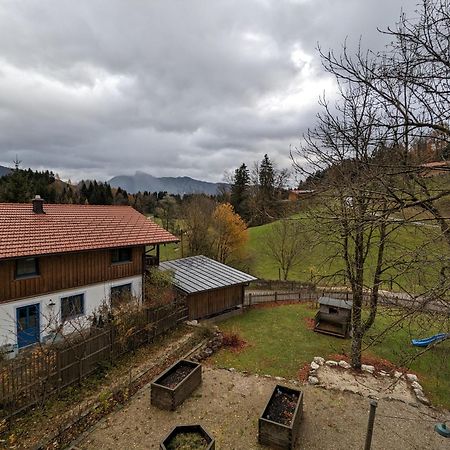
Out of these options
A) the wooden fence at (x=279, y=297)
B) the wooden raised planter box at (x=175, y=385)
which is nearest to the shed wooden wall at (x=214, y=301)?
the wooden fence at (x=279, y=297)

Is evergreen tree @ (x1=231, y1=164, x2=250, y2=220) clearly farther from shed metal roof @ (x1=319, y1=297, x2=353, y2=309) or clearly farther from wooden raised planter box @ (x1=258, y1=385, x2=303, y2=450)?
wooden raised planter box @ (x1=258, y1=385, x2=303, y2=450)

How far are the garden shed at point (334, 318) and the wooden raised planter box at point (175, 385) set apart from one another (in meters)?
10.0

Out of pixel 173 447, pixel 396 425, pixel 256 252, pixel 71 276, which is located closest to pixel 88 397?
pixel 173 447

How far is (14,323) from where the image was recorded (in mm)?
12938

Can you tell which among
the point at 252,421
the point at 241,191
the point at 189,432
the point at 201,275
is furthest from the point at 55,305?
the point at 241,191

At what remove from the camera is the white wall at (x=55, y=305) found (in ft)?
41.6

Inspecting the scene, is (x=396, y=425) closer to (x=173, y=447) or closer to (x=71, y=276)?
(x=173, y=447)

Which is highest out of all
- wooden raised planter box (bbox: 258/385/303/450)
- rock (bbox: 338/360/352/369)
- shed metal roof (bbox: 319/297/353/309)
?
shed metal roof (bbox: 319/297/353/309)

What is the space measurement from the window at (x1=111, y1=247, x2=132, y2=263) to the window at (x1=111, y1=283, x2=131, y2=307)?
1.50 m

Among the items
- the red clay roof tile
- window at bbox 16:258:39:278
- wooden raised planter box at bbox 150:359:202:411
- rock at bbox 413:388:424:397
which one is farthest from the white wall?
rock at bbox 413:388:424:397

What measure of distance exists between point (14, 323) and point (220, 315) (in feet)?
37.9

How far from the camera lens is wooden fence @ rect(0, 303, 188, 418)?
8.44 meters

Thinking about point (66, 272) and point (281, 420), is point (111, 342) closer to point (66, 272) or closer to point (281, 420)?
point (66, 272)

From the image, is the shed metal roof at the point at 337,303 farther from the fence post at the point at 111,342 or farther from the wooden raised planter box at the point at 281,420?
the fence post at the point at 111,342
